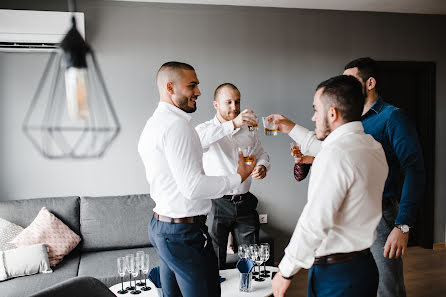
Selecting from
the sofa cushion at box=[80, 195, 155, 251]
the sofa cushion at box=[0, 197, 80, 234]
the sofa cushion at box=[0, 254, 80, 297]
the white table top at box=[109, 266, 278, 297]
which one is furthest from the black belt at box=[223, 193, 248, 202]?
the sofa cushion at box=[0, 197, 80, 234]

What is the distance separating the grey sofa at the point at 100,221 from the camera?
339 cm

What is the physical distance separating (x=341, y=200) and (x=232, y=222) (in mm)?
1701

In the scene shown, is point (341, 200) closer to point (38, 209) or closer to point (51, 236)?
point (51, 236)

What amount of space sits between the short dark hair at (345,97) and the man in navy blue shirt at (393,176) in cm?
54

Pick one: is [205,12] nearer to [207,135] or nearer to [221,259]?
[207,135]

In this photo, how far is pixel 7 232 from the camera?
3209 mm

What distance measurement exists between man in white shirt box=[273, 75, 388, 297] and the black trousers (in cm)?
148

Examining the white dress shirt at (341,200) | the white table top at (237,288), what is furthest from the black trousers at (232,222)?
the white dress shirt at (341,200)

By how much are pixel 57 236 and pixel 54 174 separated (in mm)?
682

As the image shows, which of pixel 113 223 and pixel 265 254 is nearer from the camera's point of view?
pixel 265 254

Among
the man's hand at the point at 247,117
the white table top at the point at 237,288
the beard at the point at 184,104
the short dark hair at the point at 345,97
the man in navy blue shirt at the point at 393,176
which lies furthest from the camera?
the man's hand at the point at 247,117

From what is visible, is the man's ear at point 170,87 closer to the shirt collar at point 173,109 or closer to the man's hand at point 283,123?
the shirt collar at point 173,109

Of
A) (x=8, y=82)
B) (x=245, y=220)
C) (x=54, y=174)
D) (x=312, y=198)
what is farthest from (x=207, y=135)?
(x=8, y=82)

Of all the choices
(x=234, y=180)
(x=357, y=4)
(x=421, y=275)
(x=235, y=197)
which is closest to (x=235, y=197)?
(x=235, y=197)
